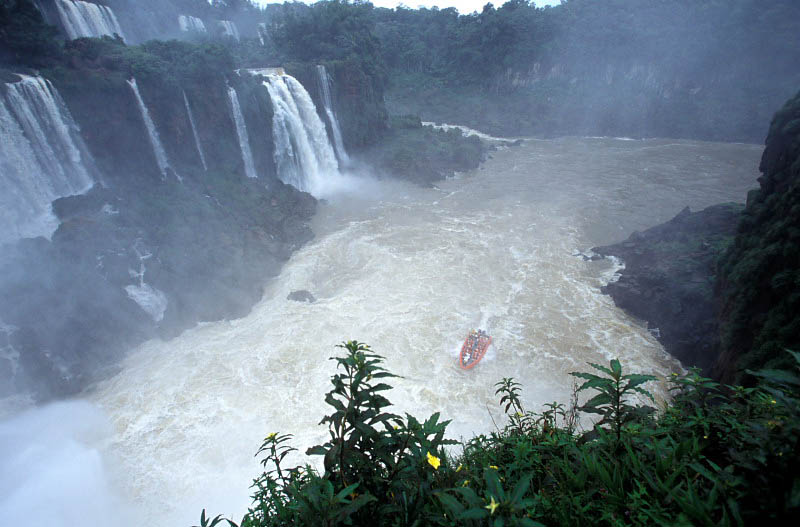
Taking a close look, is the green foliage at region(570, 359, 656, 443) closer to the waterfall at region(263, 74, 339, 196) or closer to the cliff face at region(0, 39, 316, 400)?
the cliff face at region(0, 39, 316, 400)

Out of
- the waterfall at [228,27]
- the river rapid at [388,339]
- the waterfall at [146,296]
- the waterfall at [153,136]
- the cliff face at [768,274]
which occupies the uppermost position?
the waterfall at [228,27]

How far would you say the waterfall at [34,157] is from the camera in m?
14.0

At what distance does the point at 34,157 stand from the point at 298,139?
13387mm

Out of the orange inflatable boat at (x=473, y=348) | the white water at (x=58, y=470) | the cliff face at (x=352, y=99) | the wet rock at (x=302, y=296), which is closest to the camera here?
the white water at (x=58, y=470)

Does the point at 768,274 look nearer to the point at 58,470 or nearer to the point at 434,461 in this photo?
the point at 434,461

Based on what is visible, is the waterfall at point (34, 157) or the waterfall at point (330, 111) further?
the waterfall at point (330, 111)

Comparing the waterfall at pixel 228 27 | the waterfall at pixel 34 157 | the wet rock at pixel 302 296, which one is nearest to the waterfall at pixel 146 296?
the waterfall at pixel 34 157

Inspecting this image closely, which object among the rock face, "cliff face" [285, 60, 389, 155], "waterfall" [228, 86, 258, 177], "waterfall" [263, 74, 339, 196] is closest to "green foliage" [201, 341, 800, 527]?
the rock face

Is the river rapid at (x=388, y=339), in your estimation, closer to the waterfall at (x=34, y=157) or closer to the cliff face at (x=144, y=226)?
the cliff face at (x=144, y=226)

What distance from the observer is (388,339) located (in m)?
12.9

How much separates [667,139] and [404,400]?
40764mm

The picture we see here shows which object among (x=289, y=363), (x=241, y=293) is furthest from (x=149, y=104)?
(x=289, y=363)

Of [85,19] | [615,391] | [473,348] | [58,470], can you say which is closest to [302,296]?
[473,348]

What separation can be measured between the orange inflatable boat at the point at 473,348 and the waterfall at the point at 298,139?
17220mm
